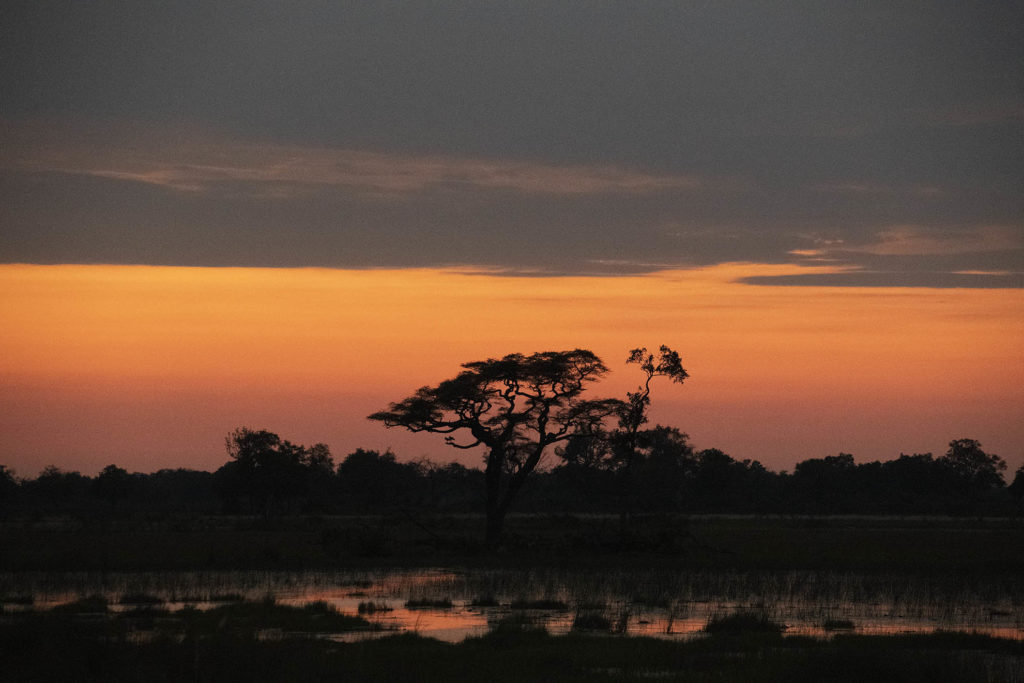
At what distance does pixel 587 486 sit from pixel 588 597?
323 feet

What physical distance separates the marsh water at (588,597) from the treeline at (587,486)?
2452 inches

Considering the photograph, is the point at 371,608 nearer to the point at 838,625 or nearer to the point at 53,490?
the point at 838,625

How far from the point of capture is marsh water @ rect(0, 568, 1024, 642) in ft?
80.3

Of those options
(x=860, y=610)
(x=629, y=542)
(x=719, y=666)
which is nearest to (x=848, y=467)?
(x=629, y=542)

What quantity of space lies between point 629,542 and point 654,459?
101m

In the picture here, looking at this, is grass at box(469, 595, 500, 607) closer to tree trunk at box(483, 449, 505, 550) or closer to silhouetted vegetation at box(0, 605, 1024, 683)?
silhouetted vegetation at box(0, 605, 1024, 683)

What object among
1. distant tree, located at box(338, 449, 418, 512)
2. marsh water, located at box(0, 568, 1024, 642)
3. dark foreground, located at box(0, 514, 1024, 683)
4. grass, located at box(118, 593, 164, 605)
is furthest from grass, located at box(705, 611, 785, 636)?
distant tree, located at box(338, 449, 418, 512)

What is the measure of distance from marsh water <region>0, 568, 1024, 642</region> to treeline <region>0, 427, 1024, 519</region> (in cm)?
6229

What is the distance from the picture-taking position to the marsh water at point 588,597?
2448 cm

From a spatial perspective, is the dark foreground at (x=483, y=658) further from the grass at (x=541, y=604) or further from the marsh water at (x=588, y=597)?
the grass at (x=541, y=604)

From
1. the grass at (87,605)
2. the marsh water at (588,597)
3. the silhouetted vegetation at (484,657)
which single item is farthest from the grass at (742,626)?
the grass at (87,605)

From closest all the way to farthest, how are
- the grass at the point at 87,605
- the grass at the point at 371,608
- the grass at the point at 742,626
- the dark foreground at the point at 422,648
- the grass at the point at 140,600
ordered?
the dark foreground at the point at 422,648 < the grass at the point at 742,626 < the grass at the point at 87,605 < the grass at the point at 371,608 < the grass at the point at 140,600

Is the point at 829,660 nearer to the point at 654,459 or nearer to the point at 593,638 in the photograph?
the point at 593,638

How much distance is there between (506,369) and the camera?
53.3 metres
